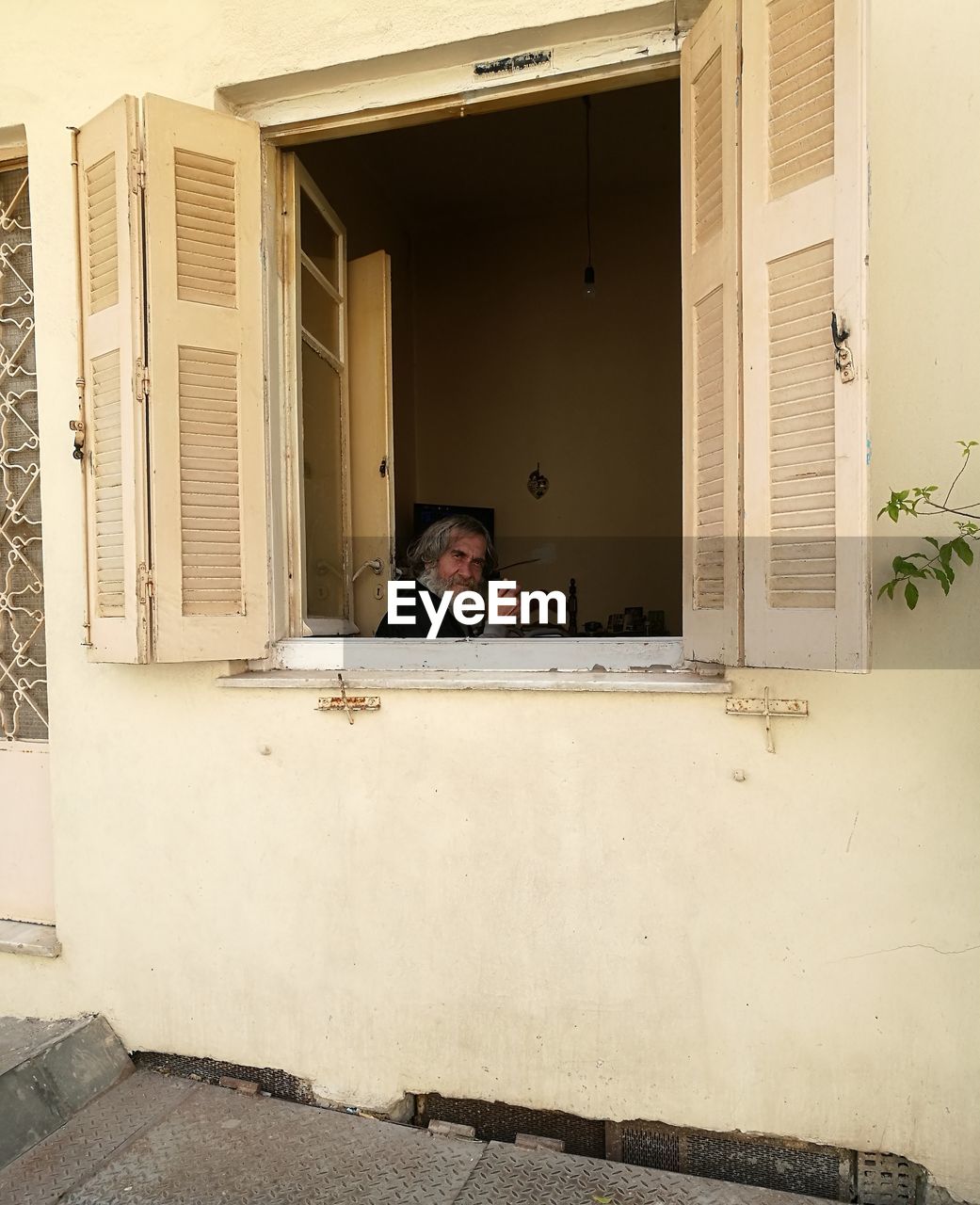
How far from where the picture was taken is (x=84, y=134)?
8.32 ft

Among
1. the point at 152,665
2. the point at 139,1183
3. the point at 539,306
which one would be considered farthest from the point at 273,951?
the point at 539,306

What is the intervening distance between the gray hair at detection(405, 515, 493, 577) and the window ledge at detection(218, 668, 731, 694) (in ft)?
4.47

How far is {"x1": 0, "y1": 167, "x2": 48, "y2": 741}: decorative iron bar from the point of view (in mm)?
3010

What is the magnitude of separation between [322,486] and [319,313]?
64cm

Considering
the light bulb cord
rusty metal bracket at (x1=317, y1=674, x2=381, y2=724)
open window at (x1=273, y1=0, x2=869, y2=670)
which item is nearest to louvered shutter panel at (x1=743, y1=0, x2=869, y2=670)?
open window at (x1=273, y1=0, x2=869, y2=670)

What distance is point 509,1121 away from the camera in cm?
242

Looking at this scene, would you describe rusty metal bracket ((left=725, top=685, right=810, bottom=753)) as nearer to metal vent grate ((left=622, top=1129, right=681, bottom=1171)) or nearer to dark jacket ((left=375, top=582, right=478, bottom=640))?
metal vent grate ((left=622, top=1129, right=681, bottom=1171))

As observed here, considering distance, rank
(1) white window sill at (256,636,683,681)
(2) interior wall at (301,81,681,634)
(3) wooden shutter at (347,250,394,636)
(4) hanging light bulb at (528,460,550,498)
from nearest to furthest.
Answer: (1) white window sill at (256,636,683,681), (3) wooden shutter at (347,250,394,636), (2) interior wall at (301,81,681,634), (4) hanging light bulb at (528,460,550,498)

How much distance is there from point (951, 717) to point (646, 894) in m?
0.90

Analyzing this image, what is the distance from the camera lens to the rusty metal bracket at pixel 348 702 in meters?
2.49

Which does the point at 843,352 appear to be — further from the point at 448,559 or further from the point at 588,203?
the point at 588,203

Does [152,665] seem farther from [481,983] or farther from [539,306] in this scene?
[539,306]

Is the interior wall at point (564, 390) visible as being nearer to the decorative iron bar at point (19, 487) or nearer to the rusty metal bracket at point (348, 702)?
the decorative iron bar at point (19, 487)

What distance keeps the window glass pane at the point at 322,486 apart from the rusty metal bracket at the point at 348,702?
470 mm
